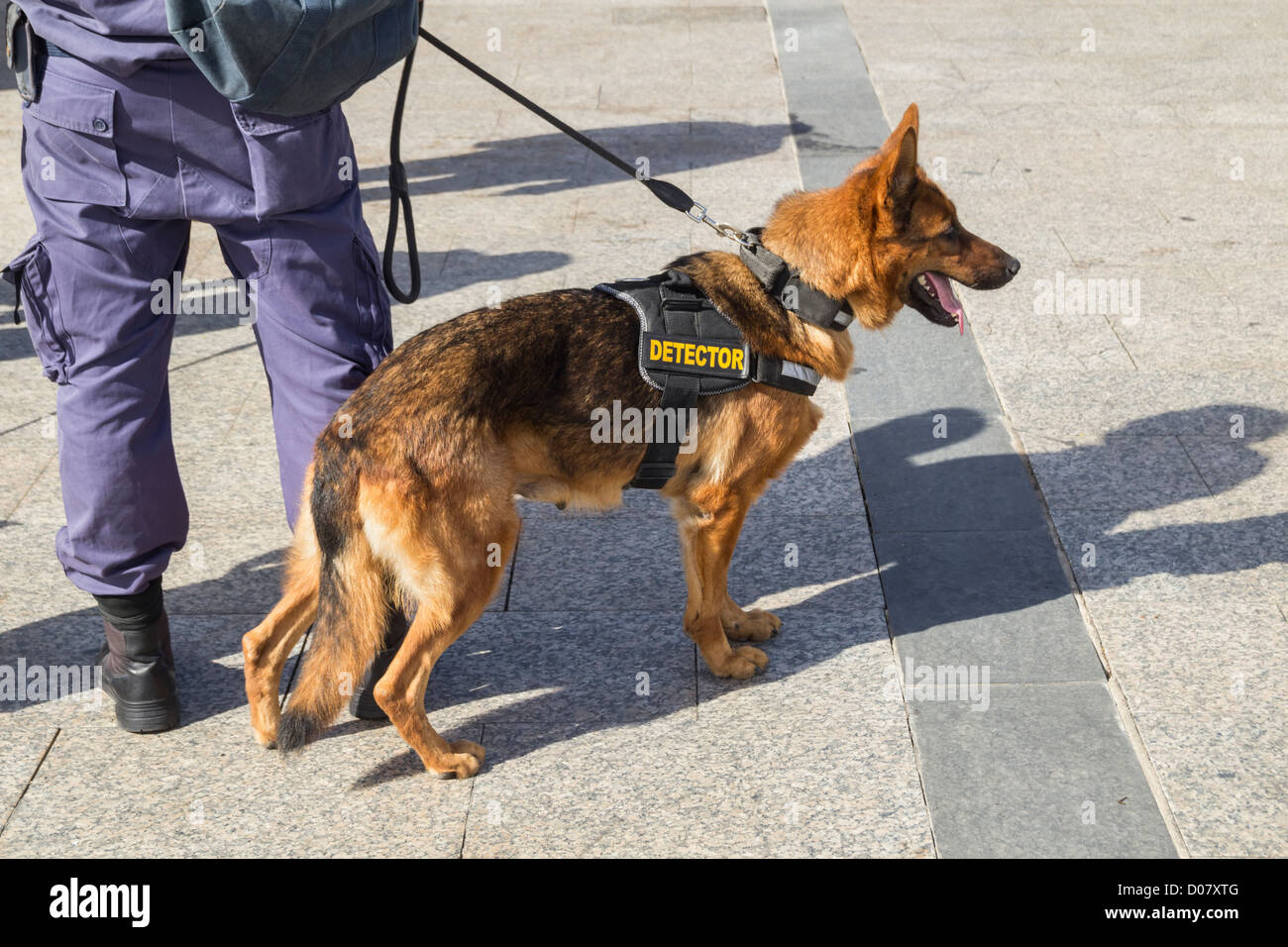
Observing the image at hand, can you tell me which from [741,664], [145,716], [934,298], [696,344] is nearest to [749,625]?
[741,664]

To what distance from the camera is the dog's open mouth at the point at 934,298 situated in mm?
3855

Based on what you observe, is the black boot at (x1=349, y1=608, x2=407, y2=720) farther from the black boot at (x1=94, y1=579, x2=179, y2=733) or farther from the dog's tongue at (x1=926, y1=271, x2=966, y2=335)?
the dog's tongue at (x1=926, y1=271, x2=966, y2=335)

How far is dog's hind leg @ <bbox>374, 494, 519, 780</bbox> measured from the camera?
3240mm

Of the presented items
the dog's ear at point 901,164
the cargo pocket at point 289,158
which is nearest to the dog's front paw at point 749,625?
the dog's ear at point 901,164

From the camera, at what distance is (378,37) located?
3203 millimetres

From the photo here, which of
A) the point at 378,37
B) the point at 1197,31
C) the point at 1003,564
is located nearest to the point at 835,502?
the point at 1003,564

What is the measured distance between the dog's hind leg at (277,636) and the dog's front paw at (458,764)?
497 mm

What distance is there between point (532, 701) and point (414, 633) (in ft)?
2.02

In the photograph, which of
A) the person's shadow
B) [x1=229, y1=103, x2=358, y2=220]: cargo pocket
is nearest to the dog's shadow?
the person's shadow

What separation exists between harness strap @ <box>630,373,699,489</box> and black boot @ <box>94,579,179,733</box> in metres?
1.47

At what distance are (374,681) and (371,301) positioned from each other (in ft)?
3.67

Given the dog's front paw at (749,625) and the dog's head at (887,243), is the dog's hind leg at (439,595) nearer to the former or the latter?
the dog's front paw at (749,625)

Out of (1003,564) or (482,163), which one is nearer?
(1003,564)

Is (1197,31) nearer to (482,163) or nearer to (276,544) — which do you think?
(482,163)
